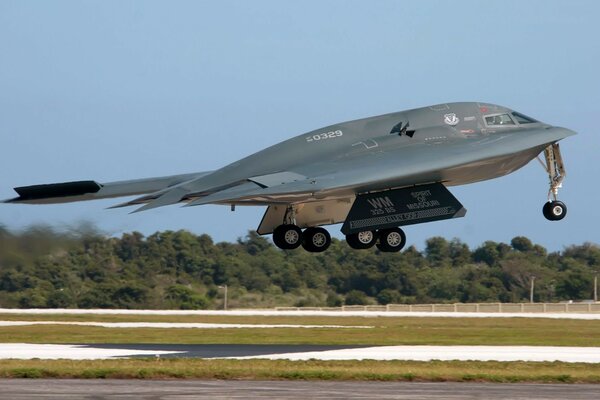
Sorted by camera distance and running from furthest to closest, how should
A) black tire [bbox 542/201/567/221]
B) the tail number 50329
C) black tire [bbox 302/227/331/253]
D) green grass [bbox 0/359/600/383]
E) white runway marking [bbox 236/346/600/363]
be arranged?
black tire [bbox 542/201/567/221] < black tire [bbox 302/227/331/253] < white runway marking [bbox 236/346/600/363] < the tail number 50329 < green grass [bbox 0/359/600/383]

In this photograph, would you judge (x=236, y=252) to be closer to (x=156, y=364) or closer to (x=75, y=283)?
(x=75, y=283)

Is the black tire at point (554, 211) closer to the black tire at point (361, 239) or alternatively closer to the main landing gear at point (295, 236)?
the black tire at point (361, 239)

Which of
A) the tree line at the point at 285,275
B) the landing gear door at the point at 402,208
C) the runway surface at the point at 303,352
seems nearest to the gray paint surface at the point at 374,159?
the landing gear door at the point at 402,208

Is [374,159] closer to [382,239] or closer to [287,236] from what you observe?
[382,239]

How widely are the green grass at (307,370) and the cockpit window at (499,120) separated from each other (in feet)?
24.2

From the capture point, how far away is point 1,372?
93.4 ft

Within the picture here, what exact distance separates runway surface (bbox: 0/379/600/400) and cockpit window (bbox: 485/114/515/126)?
1067 cm

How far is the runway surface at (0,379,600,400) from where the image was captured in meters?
22.8

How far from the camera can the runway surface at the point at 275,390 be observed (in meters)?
22.8

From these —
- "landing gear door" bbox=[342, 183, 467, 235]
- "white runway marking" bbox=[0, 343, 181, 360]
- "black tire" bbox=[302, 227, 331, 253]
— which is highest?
"landing gear door" bbox=[342, 183, 467, 235]

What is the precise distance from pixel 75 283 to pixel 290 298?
21.7 meters

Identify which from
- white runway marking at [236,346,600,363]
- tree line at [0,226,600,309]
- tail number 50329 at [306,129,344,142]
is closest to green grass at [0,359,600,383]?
white runway marking at [236,346,600,363]

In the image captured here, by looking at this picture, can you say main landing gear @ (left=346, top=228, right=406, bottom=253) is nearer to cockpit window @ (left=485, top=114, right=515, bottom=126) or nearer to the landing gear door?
the landing gear door

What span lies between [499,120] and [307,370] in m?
10.7
